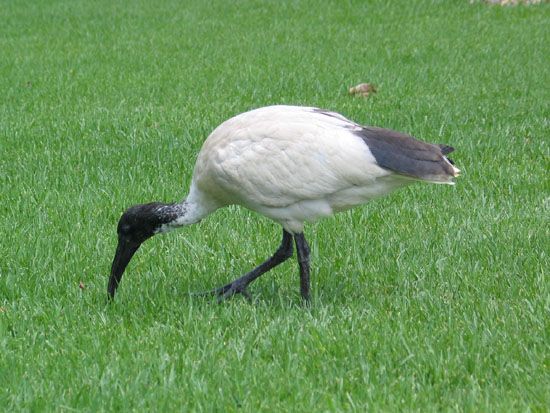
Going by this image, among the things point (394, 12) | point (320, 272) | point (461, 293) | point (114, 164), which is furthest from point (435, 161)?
point (394, 12)

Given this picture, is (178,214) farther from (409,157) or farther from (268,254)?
(409,157)

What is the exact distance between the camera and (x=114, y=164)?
29.0ft

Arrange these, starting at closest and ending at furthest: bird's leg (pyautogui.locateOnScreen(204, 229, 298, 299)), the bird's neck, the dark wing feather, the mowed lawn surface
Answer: the mowed lawn surface
the dark wing feather
bird's leg (pyautogui.locateOnScreen(204, 229, 298, 299))
the bird's neck

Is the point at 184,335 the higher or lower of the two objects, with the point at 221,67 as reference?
higher

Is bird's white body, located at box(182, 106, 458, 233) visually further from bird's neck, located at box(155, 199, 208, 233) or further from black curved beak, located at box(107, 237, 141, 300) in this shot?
black curved beak, located at box(107, 237, 141, 300)

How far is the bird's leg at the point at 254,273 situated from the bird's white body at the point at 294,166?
35cm

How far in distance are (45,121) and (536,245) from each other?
5.84m

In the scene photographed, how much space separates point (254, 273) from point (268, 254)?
68cm

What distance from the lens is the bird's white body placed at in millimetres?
5387

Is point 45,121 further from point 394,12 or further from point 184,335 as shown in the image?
point 394,12

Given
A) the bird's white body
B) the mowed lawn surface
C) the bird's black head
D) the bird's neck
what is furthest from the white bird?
the mowed lawn surface

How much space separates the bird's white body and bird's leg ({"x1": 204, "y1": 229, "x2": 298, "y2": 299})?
35 centimetres

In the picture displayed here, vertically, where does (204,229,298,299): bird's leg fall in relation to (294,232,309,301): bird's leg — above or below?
below

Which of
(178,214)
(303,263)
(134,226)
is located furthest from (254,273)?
(134,226)
